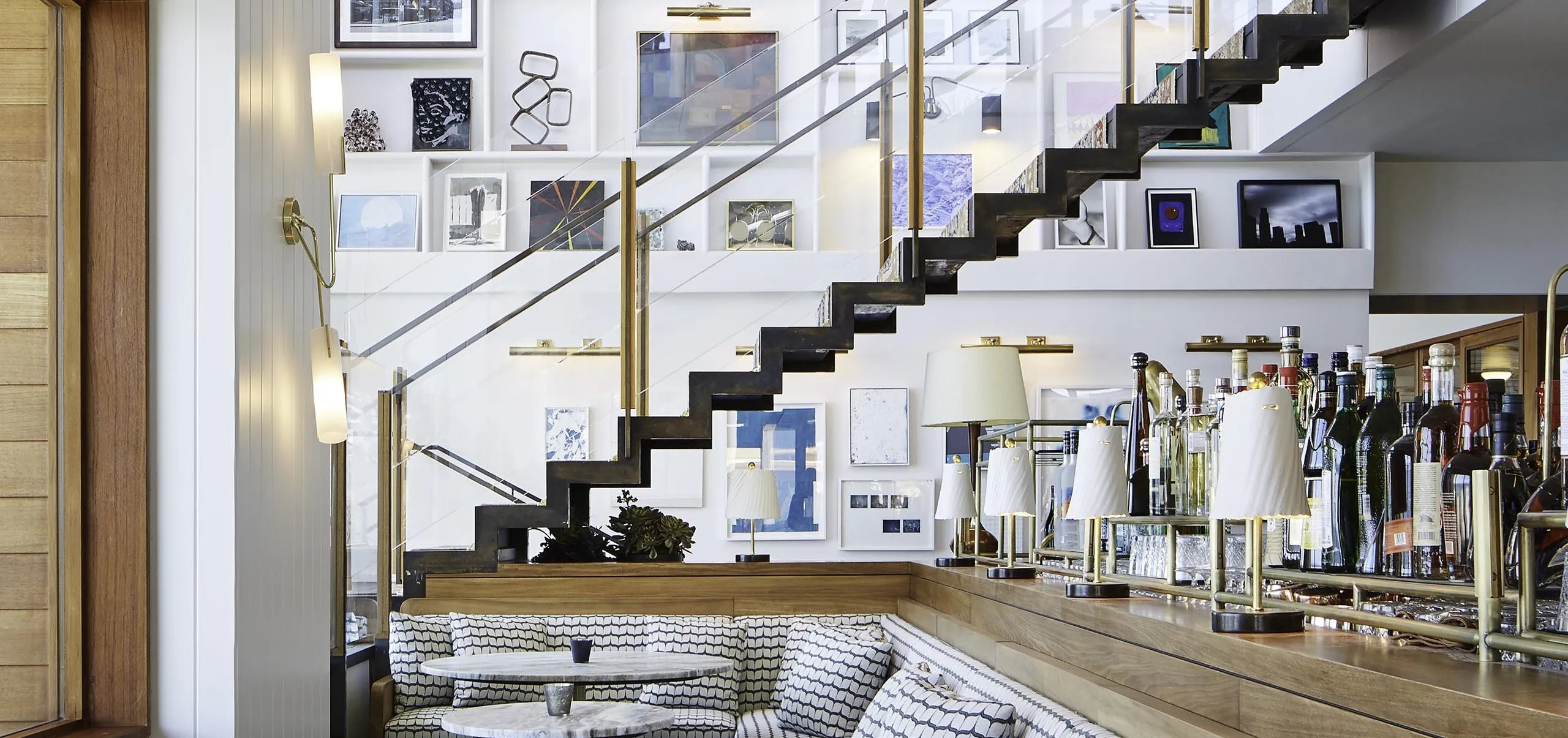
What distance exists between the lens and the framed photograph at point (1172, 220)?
29.3ft

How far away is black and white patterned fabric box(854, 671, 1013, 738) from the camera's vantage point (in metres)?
2.62

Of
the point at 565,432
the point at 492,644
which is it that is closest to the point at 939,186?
the point at 565,432

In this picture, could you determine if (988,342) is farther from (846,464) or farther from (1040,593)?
(1040,593)

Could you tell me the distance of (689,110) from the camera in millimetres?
6008

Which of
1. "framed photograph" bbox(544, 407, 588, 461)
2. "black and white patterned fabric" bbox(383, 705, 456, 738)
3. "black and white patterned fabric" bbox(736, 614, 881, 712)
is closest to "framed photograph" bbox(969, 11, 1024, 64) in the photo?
"framed photograph" bbox(544, 407, 588, 461)

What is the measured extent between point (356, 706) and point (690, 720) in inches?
46.6

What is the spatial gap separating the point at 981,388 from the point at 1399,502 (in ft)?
6.53

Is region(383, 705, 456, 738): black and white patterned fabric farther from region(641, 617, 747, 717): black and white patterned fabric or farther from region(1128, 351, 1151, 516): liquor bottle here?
region(1128, 351, 1151, 516): liquor bottle

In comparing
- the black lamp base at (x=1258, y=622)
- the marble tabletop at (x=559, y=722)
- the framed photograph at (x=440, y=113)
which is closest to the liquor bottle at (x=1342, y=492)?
the black lamp base at (x=1258, y=622)

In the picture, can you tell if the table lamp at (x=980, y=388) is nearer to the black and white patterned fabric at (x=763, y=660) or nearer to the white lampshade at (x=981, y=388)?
the white lampshade at (x=981, y=388)

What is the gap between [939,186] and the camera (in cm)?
551

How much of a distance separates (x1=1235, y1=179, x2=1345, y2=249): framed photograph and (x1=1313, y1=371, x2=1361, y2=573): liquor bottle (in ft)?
23.6

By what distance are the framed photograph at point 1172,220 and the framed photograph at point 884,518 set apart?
2.22m

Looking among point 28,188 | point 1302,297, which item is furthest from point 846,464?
point 28,188
